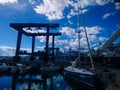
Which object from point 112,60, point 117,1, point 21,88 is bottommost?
point 21,88

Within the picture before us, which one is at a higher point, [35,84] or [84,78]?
[84,78]

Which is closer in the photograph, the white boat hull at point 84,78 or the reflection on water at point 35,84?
the white boat hull at point 84,78

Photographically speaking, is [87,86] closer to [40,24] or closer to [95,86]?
[95,86]

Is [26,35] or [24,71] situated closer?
[24,71]

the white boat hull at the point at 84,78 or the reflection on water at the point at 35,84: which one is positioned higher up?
the white boat hull at the point at 84,78

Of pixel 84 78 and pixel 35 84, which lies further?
pixel 35 84

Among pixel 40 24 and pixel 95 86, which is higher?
pixel 40 24

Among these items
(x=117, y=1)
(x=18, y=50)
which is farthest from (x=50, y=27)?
(x=117, y=1)

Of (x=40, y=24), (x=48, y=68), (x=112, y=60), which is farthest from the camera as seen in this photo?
(x=40, y=24)

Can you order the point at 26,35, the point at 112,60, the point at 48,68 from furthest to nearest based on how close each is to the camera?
the point at 26,35 → the point at 48,68 → the point at 112,60

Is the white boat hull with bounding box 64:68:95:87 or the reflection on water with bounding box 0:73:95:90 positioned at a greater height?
the white boat hull with bounding box 64:68:95:87

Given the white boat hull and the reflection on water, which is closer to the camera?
the white boat hull

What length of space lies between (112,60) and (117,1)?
50.2 ft

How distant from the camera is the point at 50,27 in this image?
51000 millimetres
